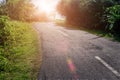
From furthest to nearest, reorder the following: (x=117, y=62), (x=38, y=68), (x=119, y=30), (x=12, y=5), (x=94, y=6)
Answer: (x=12, y=5) < (x=94, y=6) < (x=119, y=30) < (x=117, y=62) < (x=38, y=68)

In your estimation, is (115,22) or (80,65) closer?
(80,65)

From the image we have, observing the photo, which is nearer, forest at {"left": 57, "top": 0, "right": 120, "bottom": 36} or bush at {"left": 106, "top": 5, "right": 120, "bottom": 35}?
bush at {"left": 106, "top": 5, "right": 120, "bottom": 35}

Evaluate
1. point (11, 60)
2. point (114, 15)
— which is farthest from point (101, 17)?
point (11, 60)

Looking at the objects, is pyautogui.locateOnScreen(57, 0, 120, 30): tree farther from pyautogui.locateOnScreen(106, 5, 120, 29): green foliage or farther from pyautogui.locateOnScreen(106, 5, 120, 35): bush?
pyautogui.locateOnScreen(106, 5, 120, 35): bush

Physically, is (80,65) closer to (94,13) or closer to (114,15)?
(114,15)

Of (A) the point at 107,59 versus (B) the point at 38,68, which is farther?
(A) the point at 107,59

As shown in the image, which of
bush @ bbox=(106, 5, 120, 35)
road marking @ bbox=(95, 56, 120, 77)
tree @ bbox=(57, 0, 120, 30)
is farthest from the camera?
tree @ bbox=(57, 0, 120, 30)

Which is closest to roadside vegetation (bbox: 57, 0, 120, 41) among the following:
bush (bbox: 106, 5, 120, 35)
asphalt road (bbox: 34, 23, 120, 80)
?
bush (bbox: 106, 5, 120, 35)

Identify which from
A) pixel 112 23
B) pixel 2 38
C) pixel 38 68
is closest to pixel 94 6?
pixel 112 23

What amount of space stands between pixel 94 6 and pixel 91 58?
17.7 metres

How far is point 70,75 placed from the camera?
6625mm

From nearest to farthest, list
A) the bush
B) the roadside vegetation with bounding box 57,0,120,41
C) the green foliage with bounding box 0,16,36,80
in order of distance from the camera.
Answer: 1. the green foliage with bounding box 0,16,36,80
2. the bush
3. the roadside vegetation with bounding box 57,0,120,41

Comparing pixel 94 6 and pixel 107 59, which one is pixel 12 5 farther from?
pixel 107 59

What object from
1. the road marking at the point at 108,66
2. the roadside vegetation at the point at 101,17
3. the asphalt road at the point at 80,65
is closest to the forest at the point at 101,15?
the roadside vegetation at the point at 101,17
